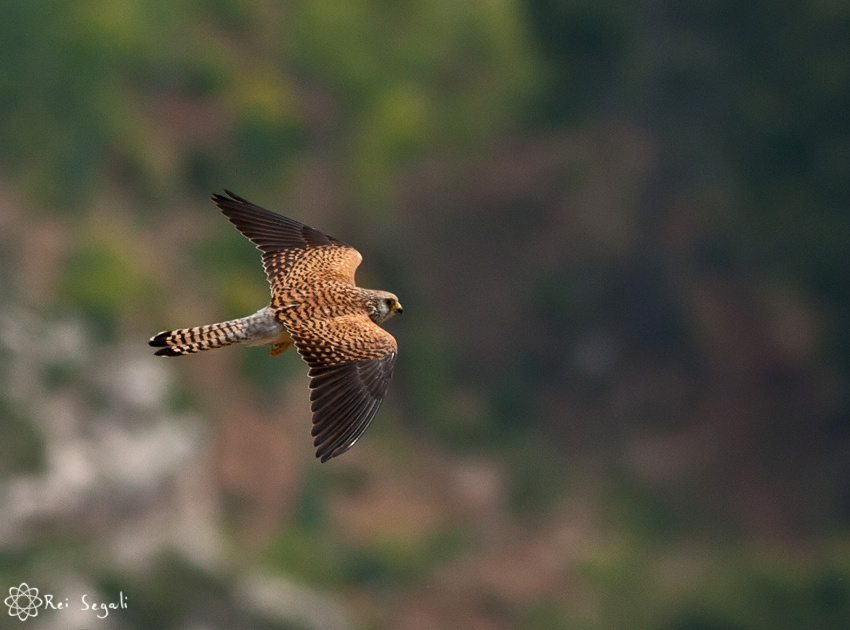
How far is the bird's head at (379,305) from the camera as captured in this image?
12.1 m

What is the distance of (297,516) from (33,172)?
29.1ft

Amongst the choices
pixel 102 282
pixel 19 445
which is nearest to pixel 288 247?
pixel 19 445

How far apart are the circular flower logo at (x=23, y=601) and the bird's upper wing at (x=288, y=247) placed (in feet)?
45.4

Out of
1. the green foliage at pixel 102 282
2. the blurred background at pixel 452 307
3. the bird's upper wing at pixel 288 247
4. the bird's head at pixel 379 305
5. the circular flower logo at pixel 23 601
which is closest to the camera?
the bird's head at pixel 379 305

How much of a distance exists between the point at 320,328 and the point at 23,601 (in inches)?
614

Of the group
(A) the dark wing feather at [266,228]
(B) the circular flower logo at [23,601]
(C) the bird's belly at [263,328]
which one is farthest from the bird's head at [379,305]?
(B) the circular flower logo at [23,601]

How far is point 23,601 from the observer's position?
83.2ft

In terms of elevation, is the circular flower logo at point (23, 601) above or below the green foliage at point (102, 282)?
below

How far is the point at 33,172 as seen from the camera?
33.0m


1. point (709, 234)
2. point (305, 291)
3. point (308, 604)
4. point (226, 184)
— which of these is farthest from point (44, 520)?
point (709, 234)

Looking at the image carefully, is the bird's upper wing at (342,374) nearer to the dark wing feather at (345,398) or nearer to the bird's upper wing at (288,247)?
the dark wing feather at (345,398)

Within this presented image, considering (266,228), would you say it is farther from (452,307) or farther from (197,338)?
(452,307)

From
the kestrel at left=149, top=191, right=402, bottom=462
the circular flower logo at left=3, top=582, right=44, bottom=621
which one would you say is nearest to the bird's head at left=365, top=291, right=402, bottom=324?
the kestrel at left=149, top=191, right=402, bottom=462

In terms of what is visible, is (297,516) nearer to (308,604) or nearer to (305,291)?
(308,604)
